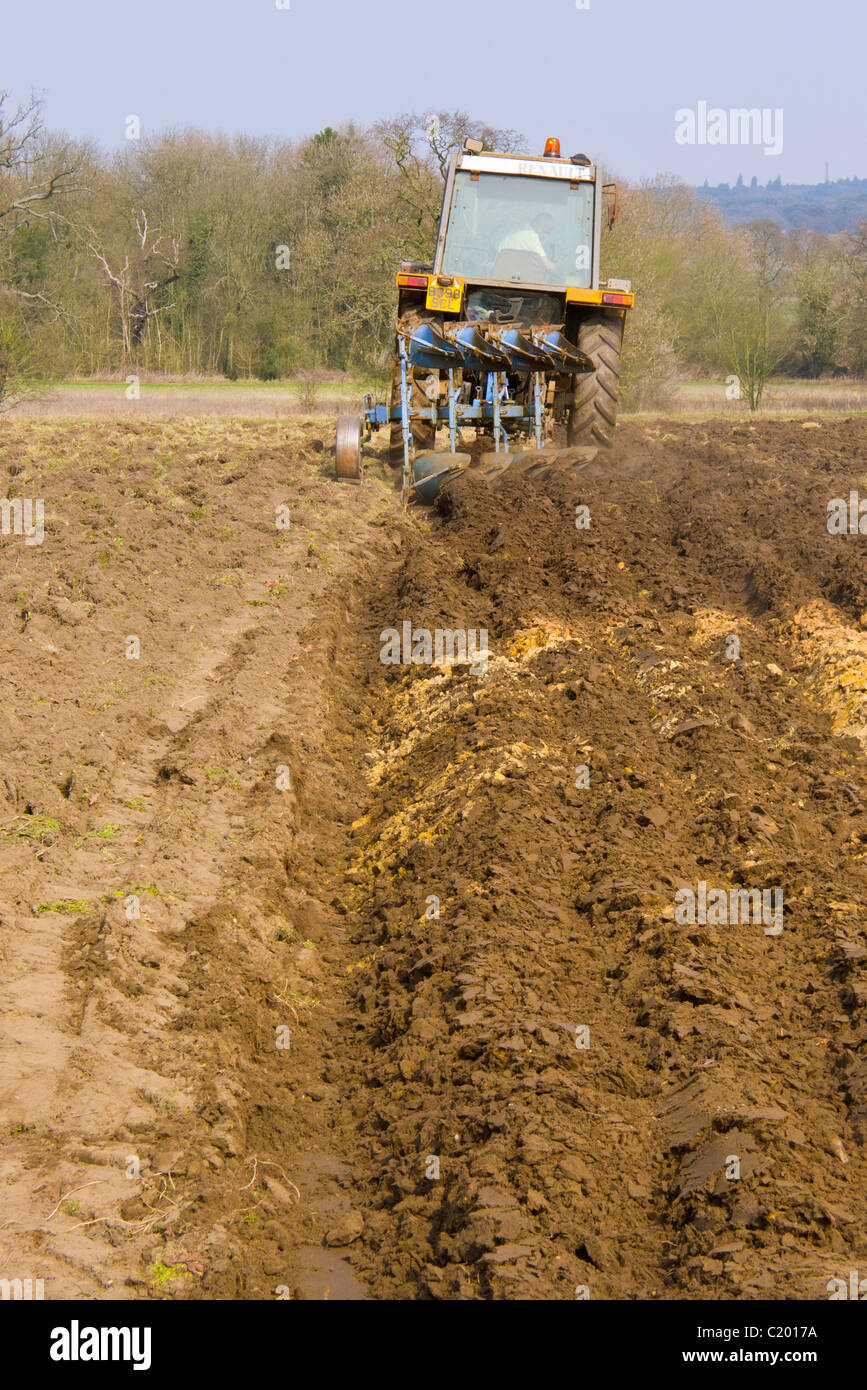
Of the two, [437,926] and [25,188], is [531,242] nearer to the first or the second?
[437,926]

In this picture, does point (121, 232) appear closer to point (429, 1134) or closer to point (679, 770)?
point (679, 770)

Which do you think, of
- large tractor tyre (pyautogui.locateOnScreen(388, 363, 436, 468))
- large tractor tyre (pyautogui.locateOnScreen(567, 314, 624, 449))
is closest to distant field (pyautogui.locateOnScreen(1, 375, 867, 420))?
large tractor tyre (pyautogui.locateOnScreen(388, 363, 436, 468))

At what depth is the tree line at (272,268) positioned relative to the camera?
22.9m

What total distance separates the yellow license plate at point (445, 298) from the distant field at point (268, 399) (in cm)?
819

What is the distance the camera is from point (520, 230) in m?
11.8

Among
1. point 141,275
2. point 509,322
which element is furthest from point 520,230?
point 141,275

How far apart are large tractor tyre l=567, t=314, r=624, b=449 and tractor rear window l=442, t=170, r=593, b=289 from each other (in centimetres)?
62

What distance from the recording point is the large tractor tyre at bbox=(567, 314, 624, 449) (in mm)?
11219

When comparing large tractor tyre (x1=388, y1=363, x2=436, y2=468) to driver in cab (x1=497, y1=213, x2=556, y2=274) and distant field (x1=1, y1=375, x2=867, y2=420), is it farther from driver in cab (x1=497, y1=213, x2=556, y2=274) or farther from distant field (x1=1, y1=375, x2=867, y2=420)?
distant field (x1=1, y1=375, x2=867, y2=420)

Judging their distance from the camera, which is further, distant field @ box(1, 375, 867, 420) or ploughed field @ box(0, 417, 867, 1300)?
distant field @ box(1, 375, 867, 420)

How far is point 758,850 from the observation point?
15.6 feet

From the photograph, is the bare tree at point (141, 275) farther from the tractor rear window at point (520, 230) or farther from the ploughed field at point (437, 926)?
the ploughed field at point (437, 926)

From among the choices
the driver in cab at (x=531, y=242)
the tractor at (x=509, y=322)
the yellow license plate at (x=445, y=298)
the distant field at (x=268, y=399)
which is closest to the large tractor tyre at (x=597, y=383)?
the tractor at (x=509, y=322)

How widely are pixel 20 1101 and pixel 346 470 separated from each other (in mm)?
8912
